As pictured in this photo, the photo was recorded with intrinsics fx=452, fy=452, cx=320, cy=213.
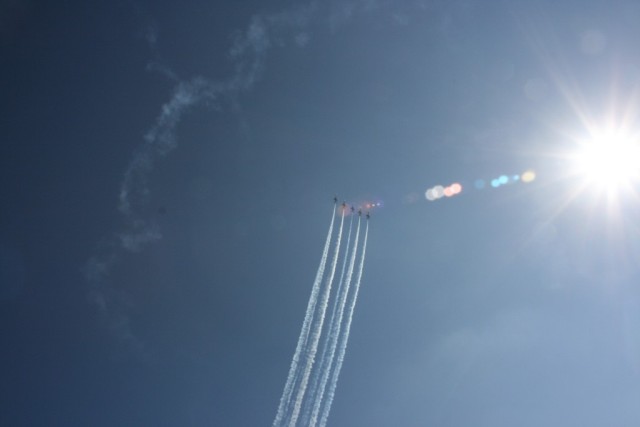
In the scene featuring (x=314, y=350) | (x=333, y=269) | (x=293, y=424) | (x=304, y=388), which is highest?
(x=333, y=269)

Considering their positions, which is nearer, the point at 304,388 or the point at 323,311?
the point at 304,388

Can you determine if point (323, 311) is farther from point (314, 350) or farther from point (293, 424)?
point (293, 424)

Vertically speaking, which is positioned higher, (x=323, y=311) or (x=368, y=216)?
(x=368, y=216)

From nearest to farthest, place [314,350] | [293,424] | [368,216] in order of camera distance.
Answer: [293,424], [314,350], [368,216]

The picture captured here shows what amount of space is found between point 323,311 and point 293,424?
20.6m

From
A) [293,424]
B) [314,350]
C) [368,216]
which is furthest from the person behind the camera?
[368,216]

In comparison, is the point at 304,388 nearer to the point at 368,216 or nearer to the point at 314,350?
the point at 314,350

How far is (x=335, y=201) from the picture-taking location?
94688 mm

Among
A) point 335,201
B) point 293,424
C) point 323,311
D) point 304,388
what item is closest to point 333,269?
point 323,311

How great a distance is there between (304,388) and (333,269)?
2279 centimetres

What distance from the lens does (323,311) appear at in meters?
87.9

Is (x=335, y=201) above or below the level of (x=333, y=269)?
above

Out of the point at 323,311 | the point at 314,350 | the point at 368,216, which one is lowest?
the point at 314,350

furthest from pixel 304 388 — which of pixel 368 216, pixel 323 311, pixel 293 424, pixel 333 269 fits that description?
pixel 368 216
